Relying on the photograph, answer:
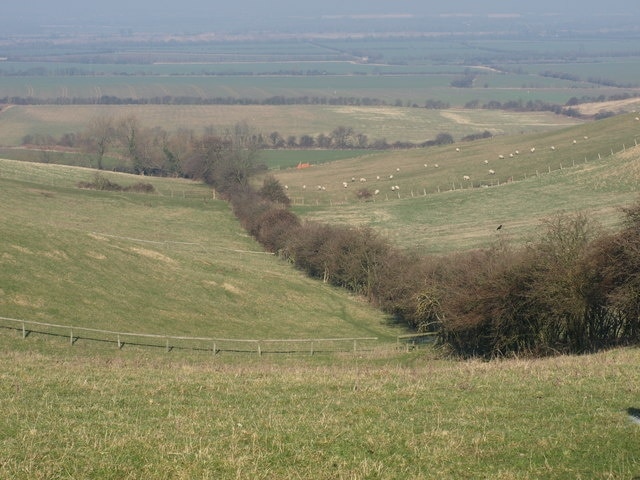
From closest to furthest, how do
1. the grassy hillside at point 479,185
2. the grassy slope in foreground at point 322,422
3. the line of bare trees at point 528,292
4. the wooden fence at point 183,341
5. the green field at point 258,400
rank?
the grassy slope in foreground at point 322,422 < the green field at point 258,400 < the line of bare trees at point 528,292 < the wooden fence at point 183,341 < the grassy hillside at point 479,185

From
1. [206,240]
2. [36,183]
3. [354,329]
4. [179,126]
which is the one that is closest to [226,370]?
[354,329]

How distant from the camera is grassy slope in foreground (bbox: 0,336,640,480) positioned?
13.6m

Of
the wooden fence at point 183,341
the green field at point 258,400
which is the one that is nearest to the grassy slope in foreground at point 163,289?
the green field at point 258,400

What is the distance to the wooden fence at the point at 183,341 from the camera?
3519cm

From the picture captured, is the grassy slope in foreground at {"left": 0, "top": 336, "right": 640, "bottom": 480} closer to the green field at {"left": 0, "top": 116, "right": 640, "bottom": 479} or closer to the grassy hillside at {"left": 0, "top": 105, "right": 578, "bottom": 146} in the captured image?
the green field at {"left": 0, "top": 116, "right": 640, "bottom": 479}

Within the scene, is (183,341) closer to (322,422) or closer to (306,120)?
(322,422)

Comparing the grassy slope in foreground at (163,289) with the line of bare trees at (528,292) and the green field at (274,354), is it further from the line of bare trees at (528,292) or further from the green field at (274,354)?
the line of bare trees at (528,292)

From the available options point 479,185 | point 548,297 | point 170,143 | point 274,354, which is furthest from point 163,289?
point 170,143

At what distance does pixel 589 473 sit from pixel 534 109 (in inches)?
7507

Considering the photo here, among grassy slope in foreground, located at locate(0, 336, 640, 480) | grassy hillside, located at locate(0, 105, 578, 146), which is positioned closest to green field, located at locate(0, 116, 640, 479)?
grassy slope in foreground, located at locate(0, 336, 640, 480)

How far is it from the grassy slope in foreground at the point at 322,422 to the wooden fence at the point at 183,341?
11.1 meters

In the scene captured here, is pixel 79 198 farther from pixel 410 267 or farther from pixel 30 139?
pixel 30 139

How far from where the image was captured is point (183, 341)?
37.6 m

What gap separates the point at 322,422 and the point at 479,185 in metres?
80.6
